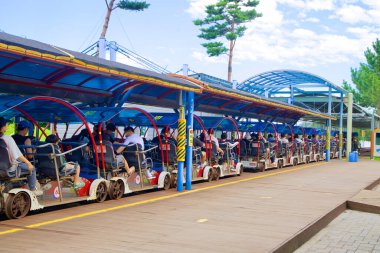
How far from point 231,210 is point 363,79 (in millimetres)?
49311

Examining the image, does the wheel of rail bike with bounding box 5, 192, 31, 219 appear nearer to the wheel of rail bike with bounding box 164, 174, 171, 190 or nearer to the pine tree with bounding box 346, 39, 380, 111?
the wheel of rail bike with bounding box 164, 174, 171, 190

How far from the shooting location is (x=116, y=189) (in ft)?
33.4

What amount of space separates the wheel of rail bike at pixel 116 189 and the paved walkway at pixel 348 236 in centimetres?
420

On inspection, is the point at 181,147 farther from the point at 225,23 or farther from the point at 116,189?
the point at 225,23

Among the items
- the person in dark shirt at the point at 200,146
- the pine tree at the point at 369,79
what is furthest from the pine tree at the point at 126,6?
the pine tree at the point at 369,79

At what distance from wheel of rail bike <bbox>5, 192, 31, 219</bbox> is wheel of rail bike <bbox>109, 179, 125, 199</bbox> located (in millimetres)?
2433

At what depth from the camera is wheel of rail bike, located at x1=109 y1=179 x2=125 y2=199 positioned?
32.8 feet

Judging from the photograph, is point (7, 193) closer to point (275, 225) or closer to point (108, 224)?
point (108, 224)

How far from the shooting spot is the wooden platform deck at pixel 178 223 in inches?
235

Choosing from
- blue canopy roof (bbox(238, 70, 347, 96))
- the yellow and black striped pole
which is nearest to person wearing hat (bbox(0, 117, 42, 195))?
the yellow and black striped pole

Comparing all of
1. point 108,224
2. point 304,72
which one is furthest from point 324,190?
point 304,72

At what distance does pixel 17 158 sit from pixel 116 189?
9.38 feet

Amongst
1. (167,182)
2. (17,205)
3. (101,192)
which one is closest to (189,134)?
(167,182)

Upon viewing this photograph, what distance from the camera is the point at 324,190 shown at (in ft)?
42.0
